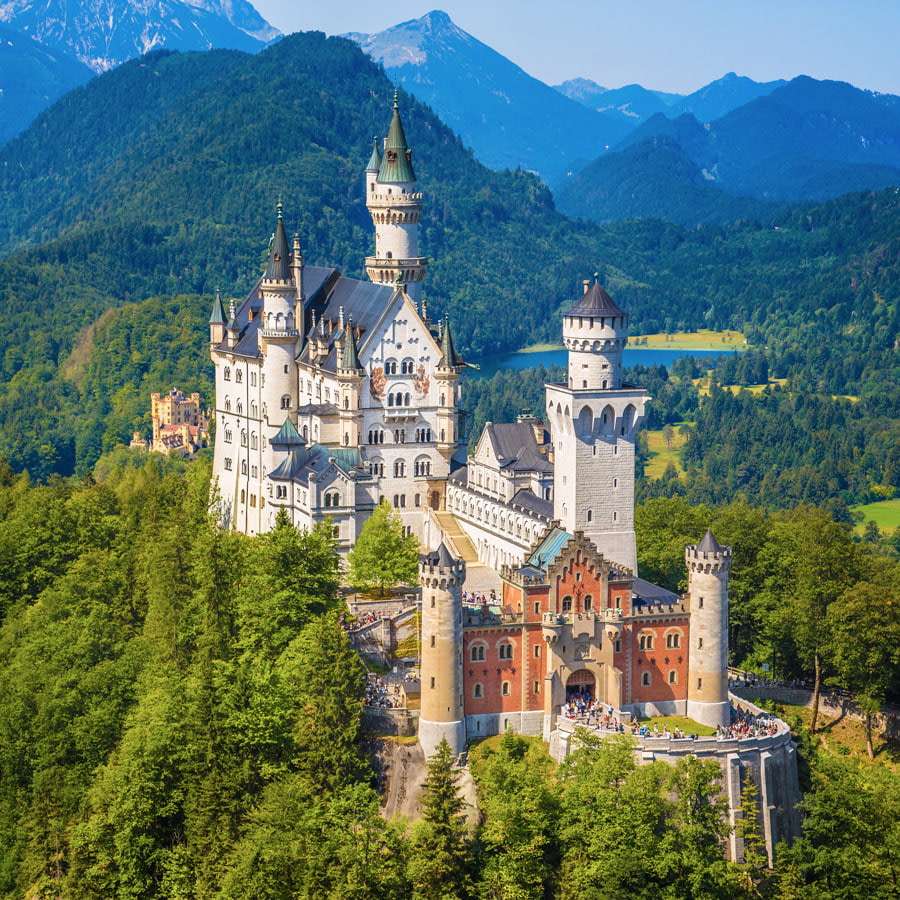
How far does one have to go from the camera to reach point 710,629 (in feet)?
280

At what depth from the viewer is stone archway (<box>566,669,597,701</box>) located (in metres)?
85.6

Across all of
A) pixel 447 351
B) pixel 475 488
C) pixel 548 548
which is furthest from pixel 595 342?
pixel 447 351

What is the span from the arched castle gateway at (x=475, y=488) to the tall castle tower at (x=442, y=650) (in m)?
0.09

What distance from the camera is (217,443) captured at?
126750mm

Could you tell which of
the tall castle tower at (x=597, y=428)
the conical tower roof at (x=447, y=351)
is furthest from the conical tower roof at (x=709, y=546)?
the conical tower roof at (x=447, y=351)

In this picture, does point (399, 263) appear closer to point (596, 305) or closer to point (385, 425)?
point (385, 425)

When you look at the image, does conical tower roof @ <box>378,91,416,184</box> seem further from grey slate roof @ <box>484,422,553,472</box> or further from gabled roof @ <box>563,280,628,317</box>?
gabled roof @ <box>563,280,628,317</box>

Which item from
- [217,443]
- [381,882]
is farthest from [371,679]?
[217,443]

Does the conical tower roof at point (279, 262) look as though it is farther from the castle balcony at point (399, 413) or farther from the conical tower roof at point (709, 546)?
the conical tower roof at point (709, 546)

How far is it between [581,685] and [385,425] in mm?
31791

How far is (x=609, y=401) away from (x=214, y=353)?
42.8 m

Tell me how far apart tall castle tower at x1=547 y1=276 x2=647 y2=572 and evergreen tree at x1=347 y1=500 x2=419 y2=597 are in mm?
12236

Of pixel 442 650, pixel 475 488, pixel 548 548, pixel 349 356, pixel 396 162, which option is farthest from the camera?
pixel 396 162

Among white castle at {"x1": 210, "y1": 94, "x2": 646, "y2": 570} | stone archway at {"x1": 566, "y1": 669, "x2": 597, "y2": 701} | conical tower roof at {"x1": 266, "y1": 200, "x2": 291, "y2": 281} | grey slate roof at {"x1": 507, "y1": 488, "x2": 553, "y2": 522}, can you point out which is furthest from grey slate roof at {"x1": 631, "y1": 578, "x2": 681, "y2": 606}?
conical tower roof at {"x1": 266, "y1": 200, "x2": 291, "y2": 281}
